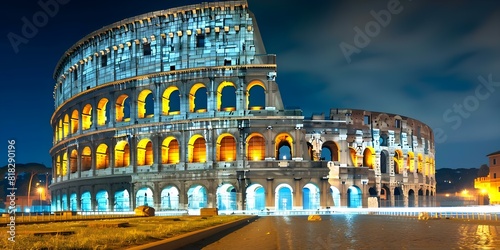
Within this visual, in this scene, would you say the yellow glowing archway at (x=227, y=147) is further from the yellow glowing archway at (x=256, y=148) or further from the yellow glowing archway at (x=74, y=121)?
the yellow glowing archway at (x=74, y=121)

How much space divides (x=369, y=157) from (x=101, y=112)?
3209 centimetres

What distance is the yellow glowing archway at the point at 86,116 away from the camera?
182ft

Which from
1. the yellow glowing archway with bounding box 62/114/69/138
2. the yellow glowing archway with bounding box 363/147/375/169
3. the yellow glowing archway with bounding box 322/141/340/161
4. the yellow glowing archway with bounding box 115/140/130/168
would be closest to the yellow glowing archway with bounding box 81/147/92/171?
the yellow glowing archway with bounding box 115/140/130/168

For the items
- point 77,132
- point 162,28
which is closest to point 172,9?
point 162,28

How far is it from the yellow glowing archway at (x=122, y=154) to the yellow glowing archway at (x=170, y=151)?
4.46 metres

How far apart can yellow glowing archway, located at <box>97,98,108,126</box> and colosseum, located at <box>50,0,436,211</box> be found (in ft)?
0.36

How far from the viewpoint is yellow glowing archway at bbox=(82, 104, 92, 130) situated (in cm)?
5538

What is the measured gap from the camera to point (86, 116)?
184ft

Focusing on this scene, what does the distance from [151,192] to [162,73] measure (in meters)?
12.0

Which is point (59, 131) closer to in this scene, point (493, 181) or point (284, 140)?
point (284, 140)

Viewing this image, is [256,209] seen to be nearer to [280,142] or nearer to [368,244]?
[280,142]

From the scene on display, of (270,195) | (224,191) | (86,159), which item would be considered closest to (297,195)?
(270,195)

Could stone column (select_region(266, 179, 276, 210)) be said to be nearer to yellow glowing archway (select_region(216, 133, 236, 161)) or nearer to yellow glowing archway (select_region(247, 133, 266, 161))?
yellow glowing archway (select_region(247, 133, 266, 161))

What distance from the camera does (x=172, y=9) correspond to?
49188 millimetres
